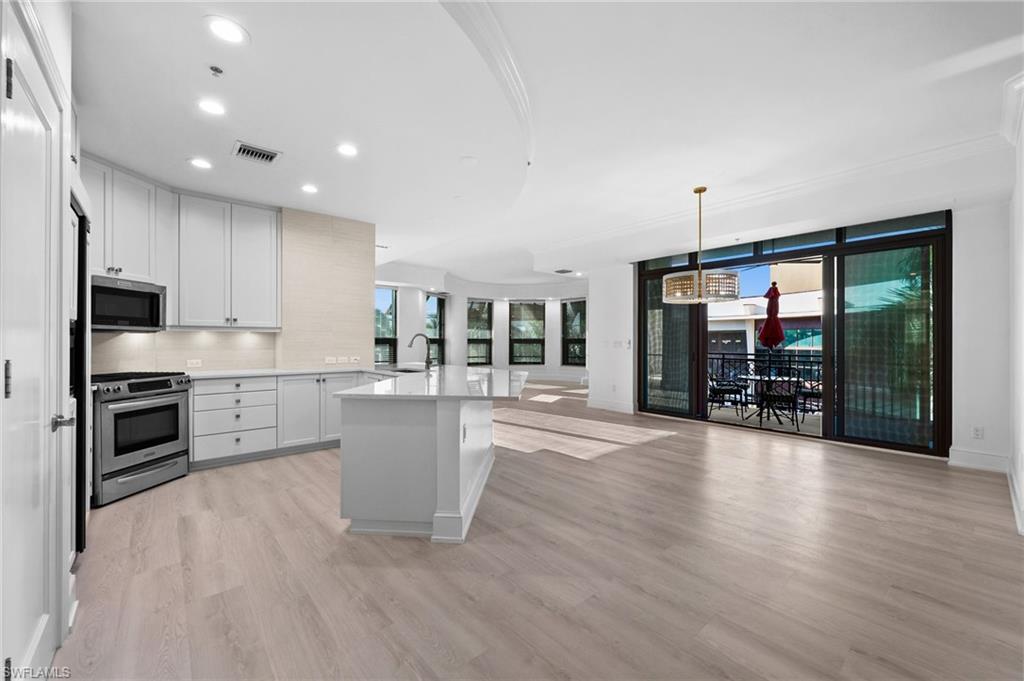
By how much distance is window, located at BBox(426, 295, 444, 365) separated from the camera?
36.1 ft

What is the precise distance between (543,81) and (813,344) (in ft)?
34.6

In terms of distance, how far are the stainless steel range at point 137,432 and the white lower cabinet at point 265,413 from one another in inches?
7.8

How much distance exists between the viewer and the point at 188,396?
12.8 ft

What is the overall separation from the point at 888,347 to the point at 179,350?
7.42 m

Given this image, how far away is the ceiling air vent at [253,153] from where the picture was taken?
3.31 metres

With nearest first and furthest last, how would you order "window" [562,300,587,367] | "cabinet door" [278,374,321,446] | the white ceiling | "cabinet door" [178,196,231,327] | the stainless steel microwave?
the white ceiling
the stainless steel microwave
"cabinet door" [178,196,231,327]
"cabinet door" [278,374,321,446]
"window" [562,300,587,367]

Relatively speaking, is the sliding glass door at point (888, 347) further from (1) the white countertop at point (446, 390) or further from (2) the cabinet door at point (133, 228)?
(2) the cabinet door at point (133, 228)

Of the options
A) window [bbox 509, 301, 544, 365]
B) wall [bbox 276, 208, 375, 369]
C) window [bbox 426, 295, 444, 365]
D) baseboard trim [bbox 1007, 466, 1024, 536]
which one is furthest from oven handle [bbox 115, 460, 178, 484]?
window [bbox 509, 301, 544, 365]

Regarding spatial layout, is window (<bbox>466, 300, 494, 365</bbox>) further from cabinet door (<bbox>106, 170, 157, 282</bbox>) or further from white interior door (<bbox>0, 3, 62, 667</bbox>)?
white interior door (<bbox>0, 3, 62, 667</bbox>)

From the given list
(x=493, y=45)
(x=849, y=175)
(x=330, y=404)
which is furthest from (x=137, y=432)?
(x=849, y=175)

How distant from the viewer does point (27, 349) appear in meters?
1.35

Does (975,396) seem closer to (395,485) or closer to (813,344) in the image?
(395,485)

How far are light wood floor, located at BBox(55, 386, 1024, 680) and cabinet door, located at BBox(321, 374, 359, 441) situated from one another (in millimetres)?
1132

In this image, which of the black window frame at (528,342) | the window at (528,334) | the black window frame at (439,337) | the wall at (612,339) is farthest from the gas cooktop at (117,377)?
the window at (528,334)
